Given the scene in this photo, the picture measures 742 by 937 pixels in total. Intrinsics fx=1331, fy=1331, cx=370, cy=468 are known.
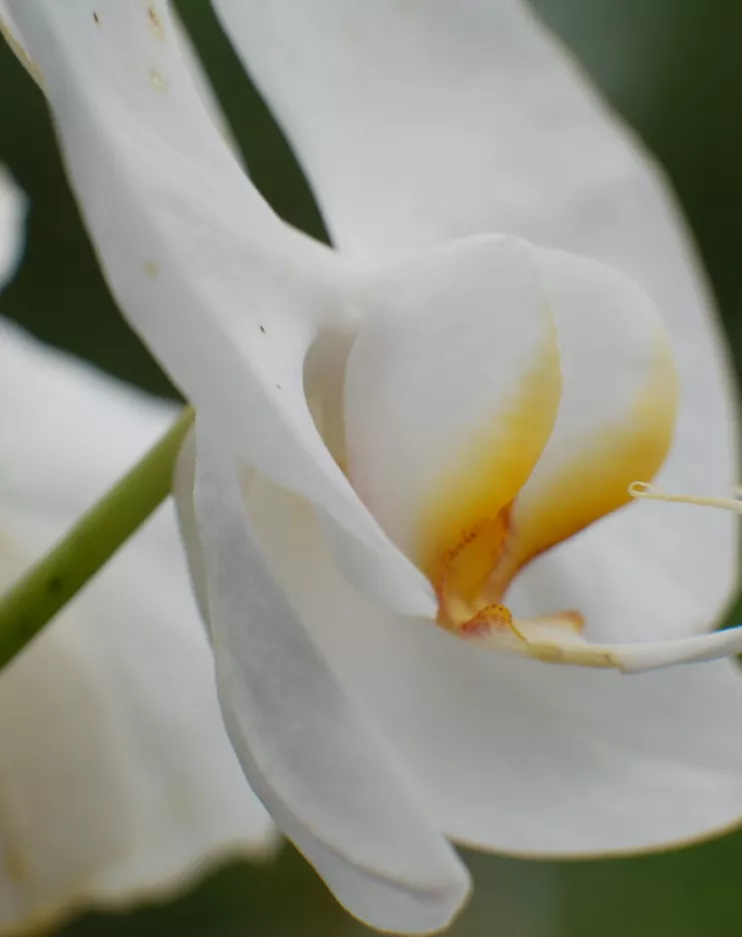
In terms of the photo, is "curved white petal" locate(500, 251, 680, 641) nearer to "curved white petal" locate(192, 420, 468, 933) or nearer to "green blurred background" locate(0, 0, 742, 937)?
"curved white petal" locate(192, 420, 468, 933)

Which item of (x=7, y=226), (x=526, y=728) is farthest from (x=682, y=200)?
(x=526, y=728)

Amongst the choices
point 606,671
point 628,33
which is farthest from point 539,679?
point 628,33

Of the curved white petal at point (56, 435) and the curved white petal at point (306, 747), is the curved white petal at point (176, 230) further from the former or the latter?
the curved white petal at point (56, 435)

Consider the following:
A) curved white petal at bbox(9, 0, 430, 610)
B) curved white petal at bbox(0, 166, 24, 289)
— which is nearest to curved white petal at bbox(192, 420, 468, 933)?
curved white petal at bbox(9, 0, 430, 610)

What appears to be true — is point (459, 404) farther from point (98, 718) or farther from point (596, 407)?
point (98, 718)

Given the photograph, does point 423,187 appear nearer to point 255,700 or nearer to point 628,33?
point 255,700
